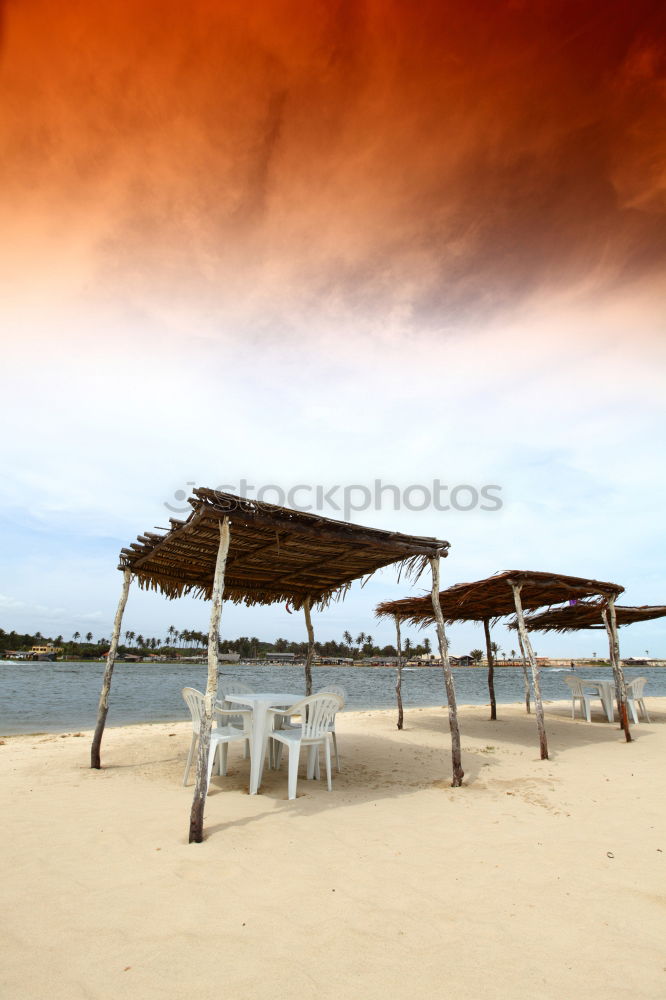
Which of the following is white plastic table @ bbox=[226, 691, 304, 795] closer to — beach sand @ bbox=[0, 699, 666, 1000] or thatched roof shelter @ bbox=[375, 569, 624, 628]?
→ beach sand @ bbox=[0, 699, 666, 1000]

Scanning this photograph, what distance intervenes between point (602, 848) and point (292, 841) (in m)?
2.25

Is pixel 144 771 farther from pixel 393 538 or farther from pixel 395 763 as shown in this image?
pixel 393 538

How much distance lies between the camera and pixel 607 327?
20.7 feet

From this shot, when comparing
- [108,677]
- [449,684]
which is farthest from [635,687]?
[108,677]

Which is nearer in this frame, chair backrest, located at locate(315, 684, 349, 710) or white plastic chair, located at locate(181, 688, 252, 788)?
white plastic chair, located at locate(181, 688, 252, 788)

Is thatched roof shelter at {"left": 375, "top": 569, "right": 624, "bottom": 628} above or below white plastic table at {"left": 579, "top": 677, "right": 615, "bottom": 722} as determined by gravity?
above

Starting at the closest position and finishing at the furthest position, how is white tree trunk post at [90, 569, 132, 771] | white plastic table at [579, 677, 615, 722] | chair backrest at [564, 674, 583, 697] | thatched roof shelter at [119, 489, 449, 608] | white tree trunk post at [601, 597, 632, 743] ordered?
thatched roof shelter at [119, 489, 449, 608]
white tree trunk post at [90, 569, 132, 771]
white tree trunk post at [601, 597, 632, 743]
white plastic table at [579, 677, 615, 722]
chair backrest at [564, 674, 583, 697]

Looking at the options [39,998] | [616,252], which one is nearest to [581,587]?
[616,252]

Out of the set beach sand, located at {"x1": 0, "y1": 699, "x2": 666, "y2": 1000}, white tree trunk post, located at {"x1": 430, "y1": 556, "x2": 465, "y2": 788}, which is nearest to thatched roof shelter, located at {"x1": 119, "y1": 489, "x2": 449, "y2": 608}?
white tree trunk post, located at {"x1": 430, "y1": 556, "x2": 465, "y2": 788}

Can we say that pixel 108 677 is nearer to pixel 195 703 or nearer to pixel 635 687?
pixel 195 703

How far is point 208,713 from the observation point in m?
4.18

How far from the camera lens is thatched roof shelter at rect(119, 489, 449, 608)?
191 inches

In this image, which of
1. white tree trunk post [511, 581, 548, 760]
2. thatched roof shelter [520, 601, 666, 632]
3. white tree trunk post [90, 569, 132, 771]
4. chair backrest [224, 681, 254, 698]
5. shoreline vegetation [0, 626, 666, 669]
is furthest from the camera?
shoreline vegetation [0, 626, 666, 669]

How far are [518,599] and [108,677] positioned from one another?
5864 mm
